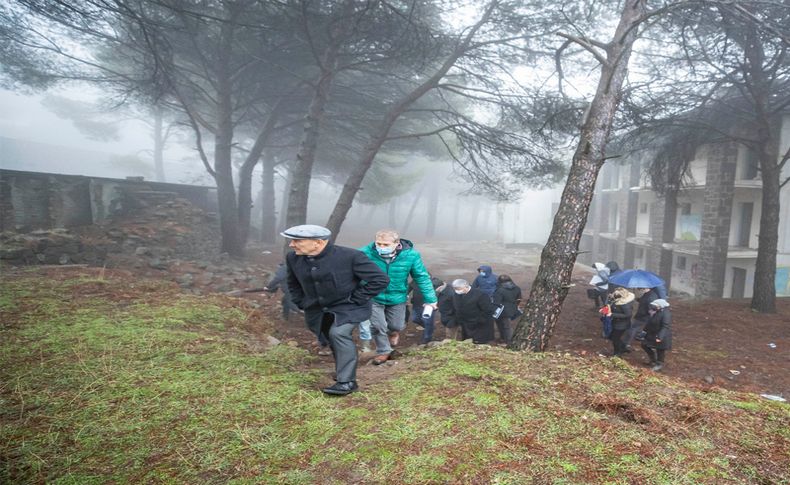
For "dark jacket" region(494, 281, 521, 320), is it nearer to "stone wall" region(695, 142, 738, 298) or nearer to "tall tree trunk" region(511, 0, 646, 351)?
"tall tree trunk" region(511, 0, 646, 351)

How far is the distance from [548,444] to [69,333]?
521 centimetres

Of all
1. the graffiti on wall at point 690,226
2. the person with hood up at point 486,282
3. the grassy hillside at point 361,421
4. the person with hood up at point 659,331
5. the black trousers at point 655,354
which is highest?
the graffiti on wall at point 690,226

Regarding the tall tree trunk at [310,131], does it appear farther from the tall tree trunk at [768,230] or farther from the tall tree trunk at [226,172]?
the tall tree trunk at [768,230]

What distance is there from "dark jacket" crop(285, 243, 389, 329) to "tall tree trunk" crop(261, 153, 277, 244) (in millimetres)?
20699

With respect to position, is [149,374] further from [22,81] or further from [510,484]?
[22,81]

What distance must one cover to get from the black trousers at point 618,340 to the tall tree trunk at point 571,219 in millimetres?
2387

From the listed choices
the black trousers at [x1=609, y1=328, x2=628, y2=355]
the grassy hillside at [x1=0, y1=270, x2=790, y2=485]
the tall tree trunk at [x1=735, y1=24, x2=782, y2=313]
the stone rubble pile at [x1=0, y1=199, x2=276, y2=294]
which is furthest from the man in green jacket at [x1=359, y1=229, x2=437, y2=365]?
the tall tree trunk at [x1=735, y1=24, x2=782, y2=313]

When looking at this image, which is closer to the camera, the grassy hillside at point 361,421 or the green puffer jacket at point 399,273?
the grassy hillside at point 361,421

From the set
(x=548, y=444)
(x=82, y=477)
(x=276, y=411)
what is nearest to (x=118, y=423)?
(x=82, y=477)

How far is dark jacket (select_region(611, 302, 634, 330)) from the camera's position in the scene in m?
7.28

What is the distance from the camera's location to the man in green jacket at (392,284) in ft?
16.5

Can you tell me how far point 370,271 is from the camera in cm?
376

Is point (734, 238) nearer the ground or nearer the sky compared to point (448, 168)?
nearer the ground

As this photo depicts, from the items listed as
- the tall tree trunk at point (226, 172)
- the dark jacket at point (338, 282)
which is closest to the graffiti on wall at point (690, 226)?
the tall tree trunk at point (226, 172)
